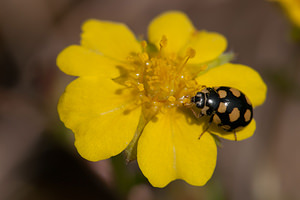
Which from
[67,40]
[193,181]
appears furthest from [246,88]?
[67,40]

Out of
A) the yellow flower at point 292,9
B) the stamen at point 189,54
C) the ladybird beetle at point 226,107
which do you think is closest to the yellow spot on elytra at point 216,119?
the ladybird beetle at point 226,107

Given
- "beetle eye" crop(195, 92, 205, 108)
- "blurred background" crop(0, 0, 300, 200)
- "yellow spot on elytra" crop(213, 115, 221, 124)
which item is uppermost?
"beetle eye" crop(195, 92, 205, 108)

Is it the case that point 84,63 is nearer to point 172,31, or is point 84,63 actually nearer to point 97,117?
point 97,117

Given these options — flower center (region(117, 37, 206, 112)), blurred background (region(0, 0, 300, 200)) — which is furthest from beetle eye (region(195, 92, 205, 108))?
blurred background (region(0, 0, 300, 200))

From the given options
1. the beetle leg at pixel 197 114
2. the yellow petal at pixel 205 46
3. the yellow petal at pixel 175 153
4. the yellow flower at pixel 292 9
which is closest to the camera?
the yellow petal at pixel 175 153

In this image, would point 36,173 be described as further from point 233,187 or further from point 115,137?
point 233,187

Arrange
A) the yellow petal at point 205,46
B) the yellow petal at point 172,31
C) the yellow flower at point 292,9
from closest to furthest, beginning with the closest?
the yellow petal at point 205,46 → the yellow petal at point 172,31 → the yellow flower at point 292,9

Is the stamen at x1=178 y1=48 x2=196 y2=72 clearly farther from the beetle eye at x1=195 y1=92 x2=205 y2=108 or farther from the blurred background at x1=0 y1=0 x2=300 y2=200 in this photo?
the blurred background at x1=0 y1=0 x2=300 y2=200

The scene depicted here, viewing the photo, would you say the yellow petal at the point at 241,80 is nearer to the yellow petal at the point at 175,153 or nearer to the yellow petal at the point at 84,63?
the yellow petal at the point at 175,153
